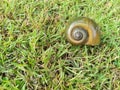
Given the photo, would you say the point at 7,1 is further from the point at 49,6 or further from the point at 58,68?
the point at 58,68

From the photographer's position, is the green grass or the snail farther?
the snail

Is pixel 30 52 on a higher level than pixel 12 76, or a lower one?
higher

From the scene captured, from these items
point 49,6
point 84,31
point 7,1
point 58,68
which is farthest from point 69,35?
point 7,1

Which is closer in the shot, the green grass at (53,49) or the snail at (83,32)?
the green grass at (53,49)
